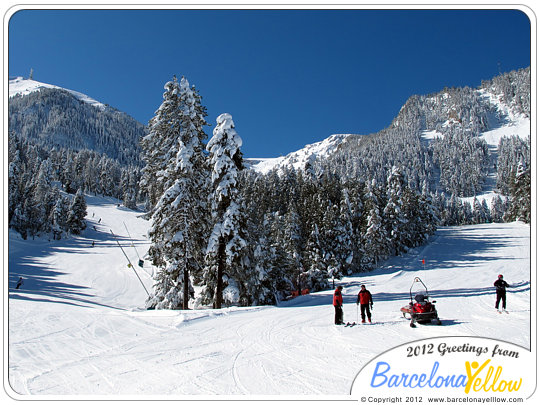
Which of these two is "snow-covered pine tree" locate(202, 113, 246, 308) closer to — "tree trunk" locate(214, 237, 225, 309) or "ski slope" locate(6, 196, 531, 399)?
"tree trunk" locate(214, 237, 225, 309)

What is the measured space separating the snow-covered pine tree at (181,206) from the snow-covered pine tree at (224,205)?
36.1 inches

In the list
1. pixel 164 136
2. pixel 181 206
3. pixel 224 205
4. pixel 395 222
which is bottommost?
pixel 395 222

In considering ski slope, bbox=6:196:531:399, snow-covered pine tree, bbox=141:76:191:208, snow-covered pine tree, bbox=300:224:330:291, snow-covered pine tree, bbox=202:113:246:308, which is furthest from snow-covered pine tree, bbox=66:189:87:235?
ski slope, bbox=6:196:531:399

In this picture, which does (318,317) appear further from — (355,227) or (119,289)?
(355,227)

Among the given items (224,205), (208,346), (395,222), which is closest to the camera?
(208,346)

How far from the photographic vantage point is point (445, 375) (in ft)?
19.2

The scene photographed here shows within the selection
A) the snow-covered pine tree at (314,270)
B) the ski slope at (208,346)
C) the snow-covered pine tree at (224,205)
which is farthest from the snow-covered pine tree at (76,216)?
the ski slope at (208,346)

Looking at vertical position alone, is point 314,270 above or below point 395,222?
below

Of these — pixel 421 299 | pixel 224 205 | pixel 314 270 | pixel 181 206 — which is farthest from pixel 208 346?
pixel 314 270

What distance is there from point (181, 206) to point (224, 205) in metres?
2.61

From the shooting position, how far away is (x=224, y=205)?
1920 cm

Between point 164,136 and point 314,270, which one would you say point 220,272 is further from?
point 314,270

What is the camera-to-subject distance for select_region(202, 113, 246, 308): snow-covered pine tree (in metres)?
18.2
